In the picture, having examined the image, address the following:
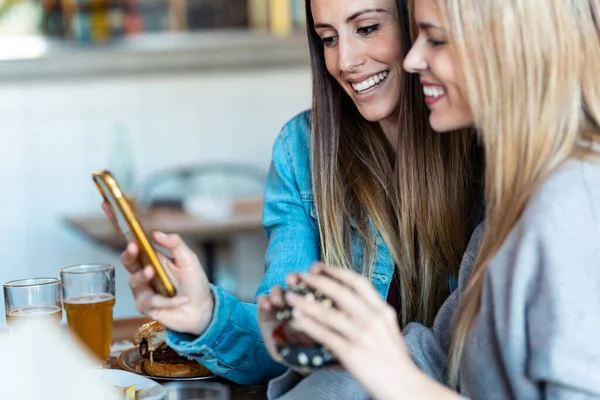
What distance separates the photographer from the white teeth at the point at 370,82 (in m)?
1.52

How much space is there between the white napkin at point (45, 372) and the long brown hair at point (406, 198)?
0.72 metres

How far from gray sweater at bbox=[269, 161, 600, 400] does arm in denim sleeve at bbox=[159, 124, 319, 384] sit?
361 millimetres

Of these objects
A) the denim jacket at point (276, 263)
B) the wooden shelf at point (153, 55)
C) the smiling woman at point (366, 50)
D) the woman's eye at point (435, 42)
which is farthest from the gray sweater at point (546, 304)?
the wooden shelf at point (153, 55)

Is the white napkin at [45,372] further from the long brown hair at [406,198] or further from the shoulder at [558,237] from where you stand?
the long brown hair at [406,198]

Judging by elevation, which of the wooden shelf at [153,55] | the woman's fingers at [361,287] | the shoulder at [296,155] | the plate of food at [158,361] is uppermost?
the wooden shelf at [153,55]

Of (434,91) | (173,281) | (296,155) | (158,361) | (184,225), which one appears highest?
(434,91)

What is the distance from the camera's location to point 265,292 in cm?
145

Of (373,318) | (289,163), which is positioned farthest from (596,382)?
(289,163)

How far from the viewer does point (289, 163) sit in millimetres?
1656

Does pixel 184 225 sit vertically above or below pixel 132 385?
below

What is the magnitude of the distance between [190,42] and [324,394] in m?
2.89

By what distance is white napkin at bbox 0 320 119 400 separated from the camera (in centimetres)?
85

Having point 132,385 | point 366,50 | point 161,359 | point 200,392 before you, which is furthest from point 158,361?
point 366,50

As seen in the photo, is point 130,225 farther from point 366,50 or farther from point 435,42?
point 366,50
